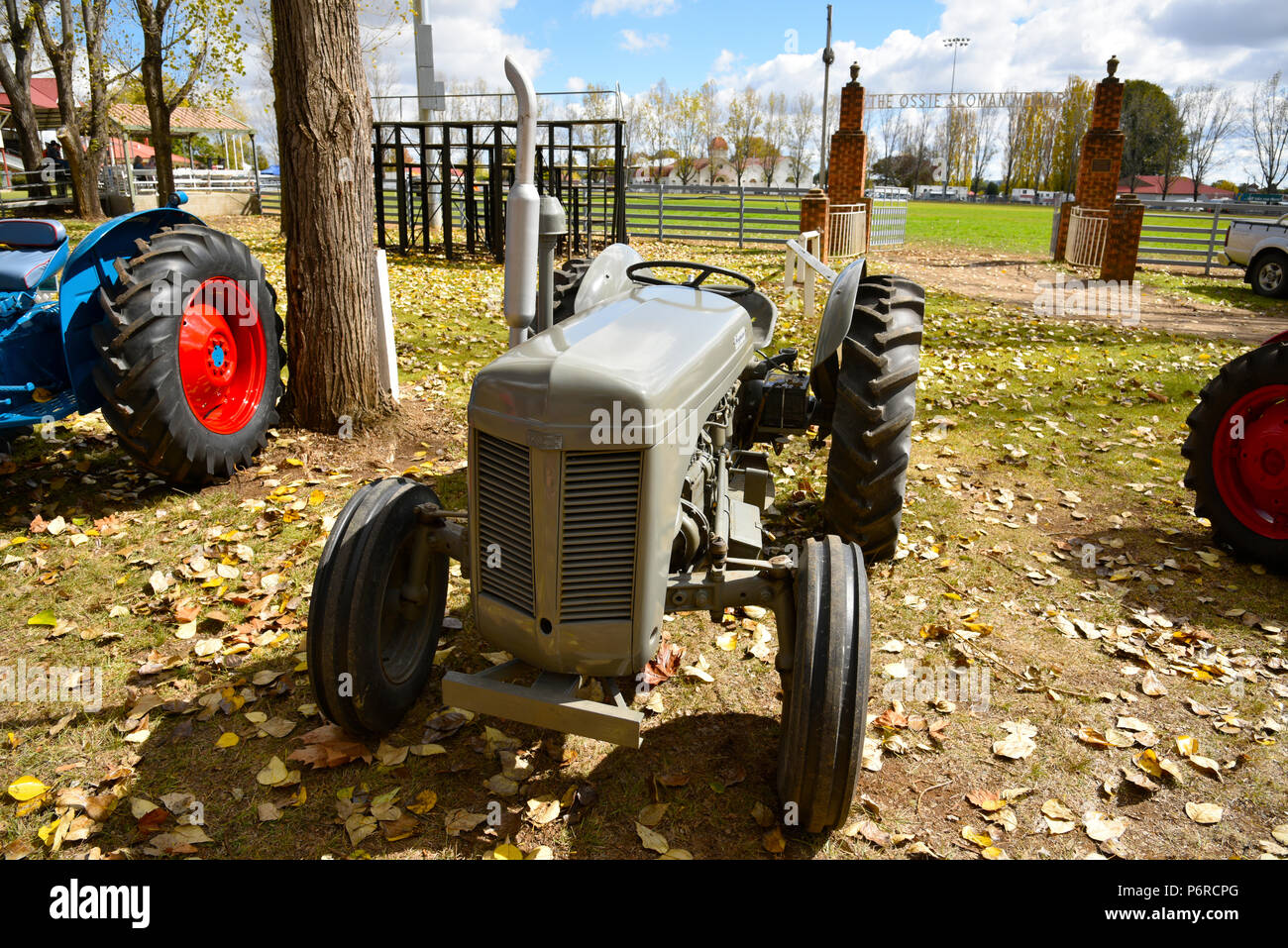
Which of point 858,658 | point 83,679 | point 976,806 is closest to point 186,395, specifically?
point 83,679

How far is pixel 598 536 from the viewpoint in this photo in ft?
8.16

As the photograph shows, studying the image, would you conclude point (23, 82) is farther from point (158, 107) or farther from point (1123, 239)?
point (1123, 239)

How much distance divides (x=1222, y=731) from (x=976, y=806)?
117 cm

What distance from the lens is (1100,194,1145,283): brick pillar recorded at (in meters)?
14.5

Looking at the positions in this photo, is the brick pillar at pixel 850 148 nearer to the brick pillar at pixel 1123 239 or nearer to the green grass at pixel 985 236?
the green grass at pixel 985 236

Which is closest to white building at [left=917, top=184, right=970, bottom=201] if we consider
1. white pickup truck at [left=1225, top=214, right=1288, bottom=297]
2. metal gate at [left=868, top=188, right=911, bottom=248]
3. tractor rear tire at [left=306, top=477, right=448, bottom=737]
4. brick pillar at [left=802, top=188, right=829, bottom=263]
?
metal gate at [left=868, top=188, right=911, bottom=248]

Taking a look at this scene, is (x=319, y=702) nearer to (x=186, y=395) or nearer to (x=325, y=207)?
(x=186, y=395)

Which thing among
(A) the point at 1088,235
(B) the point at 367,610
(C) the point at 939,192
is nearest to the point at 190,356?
(B) the point at 367,610

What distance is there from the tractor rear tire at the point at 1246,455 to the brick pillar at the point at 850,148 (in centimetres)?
1511

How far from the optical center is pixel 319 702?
2854 mm

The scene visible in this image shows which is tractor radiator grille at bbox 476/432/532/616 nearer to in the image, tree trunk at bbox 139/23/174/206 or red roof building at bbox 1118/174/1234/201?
tree trunk at bbox 139/23/174/206

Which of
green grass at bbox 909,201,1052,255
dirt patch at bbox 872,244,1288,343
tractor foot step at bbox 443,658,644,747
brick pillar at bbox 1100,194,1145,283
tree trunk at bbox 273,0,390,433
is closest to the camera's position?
tractor foot step at bbox 443,658,644,747

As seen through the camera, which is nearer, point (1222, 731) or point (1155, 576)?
point (1222, 731)

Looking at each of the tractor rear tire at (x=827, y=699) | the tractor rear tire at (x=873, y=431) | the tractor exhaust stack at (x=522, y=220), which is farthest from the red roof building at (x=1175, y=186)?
the tractor rear tire at (x=827, y=699)
